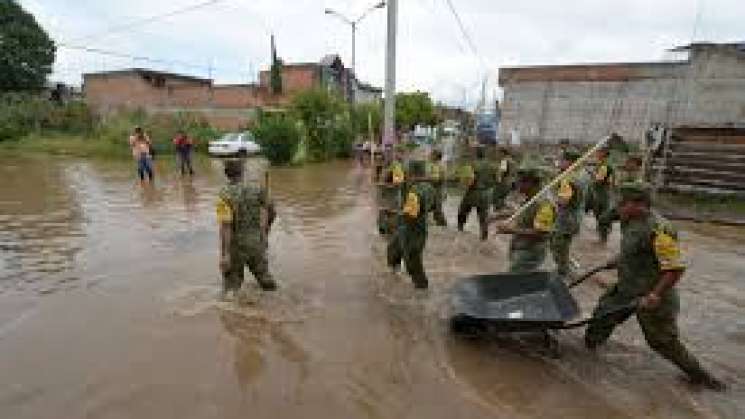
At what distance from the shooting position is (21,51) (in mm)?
40094

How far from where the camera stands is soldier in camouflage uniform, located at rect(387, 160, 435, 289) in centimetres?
670

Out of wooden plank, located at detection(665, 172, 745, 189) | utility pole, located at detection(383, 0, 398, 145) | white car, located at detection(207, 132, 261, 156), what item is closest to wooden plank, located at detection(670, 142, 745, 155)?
wooden plank, located at detection(665, 172, 745, 189)

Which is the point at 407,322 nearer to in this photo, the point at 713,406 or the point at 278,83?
the point at 713,406

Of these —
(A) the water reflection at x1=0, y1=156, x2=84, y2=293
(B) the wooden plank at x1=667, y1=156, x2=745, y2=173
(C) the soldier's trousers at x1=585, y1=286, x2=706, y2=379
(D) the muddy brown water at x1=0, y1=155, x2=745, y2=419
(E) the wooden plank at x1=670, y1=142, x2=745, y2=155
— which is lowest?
(D) the muddy brown water at x1=0, y1=155, x2=745, y2=419

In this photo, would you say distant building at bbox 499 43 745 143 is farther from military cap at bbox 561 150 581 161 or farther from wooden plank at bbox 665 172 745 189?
military cap at bbox 561 150 581 161

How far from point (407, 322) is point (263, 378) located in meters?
1.87

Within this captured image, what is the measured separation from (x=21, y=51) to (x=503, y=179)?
38.4 meters

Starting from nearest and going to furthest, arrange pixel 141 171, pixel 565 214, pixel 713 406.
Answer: pixel 713 406
pixel 565 214
pixel 141 171

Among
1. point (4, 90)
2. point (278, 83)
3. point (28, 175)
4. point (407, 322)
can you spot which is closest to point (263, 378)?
point (407, 322)

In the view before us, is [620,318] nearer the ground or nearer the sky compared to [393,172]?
nearer the ground

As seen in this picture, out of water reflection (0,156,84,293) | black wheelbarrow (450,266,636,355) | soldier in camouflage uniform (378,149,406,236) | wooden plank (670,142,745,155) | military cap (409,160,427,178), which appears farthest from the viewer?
wooden plank (670,142,745,155)

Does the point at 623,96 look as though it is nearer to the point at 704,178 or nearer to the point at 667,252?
the point at 704,178

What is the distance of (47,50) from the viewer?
4184 centimetres

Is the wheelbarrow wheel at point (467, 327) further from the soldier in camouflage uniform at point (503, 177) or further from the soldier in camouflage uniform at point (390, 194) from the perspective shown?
the soldier in camouflage uniform at point (503, 177)
